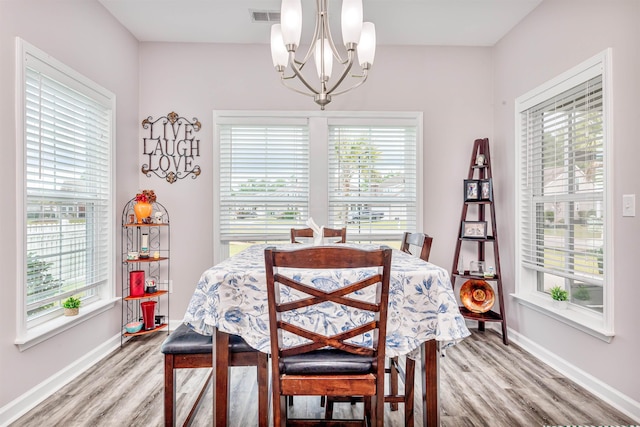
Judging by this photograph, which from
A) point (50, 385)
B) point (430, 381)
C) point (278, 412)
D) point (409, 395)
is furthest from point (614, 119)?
point (50, 385)

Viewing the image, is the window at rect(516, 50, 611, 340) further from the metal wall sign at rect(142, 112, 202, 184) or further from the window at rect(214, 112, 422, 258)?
the metal wall sign at rect(142, 112, 202, 184)

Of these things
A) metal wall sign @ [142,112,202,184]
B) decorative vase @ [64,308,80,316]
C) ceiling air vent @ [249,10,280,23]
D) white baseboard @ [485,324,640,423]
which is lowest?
white baseboard @ [485,324,640,423]

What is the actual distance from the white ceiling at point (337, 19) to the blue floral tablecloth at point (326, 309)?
7.40 feet

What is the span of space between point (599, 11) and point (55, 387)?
165 inches

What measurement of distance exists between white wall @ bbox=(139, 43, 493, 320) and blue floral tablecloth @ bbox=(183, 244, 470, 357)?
2.00 m

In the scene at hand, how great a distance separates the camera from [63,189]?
2359 millimetres

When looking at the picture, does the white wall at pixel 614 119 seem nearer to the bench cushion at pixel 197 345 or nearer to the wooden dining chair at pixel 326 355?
the wooden dining chair at pixel 326 355

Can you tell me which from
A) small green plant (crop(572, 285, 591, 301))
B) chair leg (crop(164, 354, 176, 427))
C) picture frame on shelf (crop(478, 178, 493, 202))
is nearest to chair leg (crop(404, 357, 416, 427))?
chair leg (crop(164, 354, 176, 427))

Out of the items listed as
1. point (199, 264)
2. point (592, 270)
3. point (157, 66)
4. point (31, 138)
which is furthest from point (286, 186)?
point (592, 270)

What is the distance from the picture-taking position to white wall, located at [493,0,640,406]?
76.9 inches

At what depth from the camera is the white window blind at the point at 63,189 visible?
2.09 meters

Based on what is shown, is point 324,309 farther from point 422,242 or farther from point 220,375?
point 422,242

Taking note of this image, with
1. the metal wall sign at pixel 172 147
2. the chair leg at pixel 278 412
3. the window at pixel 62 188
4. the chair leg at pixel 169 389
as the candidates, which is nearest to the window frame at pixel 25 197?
the window at pixel 62 188

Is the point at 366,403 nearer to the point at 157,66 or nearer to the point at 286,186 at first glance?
the point at 286,186
